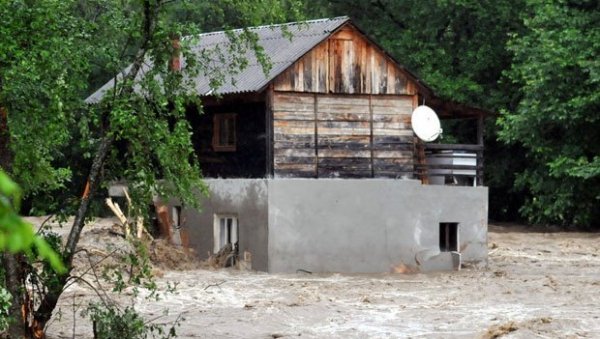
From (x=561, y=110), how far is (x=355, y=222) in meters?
11.0

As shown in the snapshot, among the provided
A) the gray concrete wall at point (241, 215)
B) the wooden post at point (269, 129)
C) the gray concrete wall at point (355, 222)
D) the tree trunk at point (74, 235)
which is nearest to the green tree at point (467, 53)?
the gray concrete wall at point (355, 222)

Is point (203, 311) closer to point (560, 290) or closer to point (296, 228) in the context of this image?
point (296, 228)

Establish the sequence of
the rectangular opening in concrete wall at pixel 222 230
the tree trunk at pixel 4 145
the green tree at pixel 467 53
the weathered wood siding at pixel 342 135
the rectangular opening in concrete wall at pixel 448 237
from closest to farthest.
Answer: the tree trunk at pixel 4 145 → the weathered wood siding at pixel 342 135 → the rectangular opening in concrete wall at pixel 222 230 → the rectangular opening in concrete wall at pixel 448 237 → the green tree at pixel 467 53

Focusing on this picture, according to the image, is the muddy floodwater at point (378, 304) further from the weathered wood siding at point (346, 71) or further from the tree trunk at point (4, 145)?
the weathered wood siding at point (346, 71)

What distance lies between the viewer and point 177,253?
2608 centimetres

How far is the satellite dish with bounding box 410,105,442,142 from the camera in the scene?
25078 millimetres

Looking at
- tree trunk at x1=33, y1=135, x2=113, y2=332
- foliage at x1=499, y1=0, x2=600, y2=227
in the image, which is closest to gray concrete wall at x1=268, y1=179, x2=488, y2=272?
foliage at x1=499, y1=0, x2=600, y2=227

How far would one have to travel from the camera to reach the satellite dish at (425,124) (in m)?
25.1

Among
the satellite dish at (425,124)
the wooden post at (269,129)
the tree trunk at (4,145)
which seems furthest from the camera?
the satellite dish at (425,124)

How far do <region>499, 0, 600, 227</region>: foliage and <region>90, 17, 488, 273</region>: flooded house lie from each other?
7.99 meters

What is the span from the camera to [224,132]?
2647 cm

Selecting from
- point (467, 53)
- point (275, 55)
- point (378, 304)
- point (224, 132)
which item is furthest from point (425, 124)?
point (467, 53)

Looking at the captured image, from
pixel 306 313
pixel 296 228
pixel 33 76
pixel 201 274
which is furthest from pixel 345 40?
pixel 33 76

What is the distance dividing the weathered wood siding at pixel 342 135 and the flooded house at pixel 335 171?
2 centimetres
